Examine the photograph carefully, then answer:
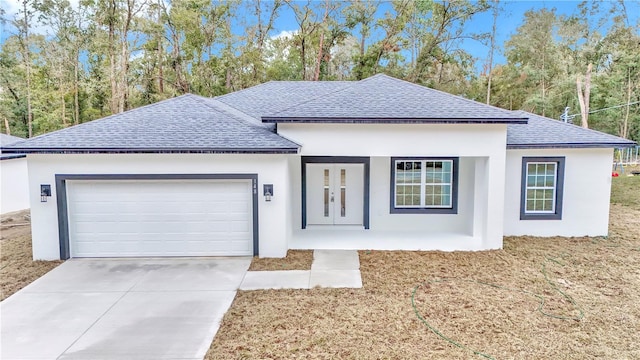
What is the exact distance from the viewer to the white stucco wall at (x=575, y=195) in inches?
419

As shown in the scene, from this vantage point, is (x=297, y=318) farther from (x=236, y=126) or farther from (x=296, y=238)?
(x=236, y=126)

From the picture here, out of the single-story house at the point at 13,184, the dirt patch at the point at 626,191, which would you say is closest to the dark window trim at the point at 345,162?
the single-story house at the point at 13,184

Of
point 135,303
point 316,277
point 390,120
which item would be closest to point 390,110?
point 390,120

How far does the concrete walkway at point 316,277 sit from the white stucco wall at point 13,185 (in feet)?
42.6

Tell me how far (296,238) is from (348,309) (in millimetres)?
4446

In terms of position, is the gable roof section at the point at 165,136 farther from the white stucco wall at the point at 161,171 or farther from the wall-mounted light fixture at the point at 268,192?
the wall-mounted light fixture at the point at 268,192

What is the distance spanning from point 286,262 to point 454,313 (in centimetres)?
399

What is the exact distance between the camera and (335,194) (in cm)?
1157

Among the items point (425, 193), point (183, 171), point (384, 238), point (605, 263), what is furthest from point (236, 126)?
point (605, 263)

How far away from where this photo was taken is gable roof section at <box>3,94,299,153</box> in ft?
28.0

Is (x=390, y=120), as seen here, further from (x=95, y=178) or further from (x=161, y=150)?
(x=95, y=178)

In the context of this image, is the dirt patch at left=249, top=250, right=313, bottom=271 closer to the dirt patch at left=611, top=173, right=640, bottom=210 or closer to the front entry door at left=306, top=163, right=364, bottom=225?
the front entry door at left=306, top=163, right=364, bottom=225

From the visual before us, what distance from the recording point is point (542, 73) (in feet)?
107

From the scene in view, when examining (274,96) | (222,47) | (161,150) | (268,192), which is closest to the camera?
(161,150)
